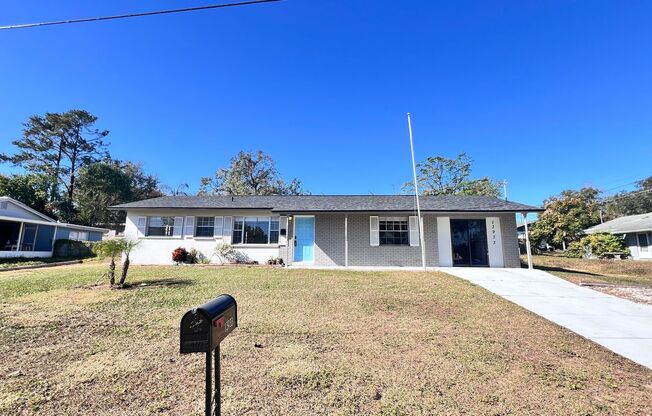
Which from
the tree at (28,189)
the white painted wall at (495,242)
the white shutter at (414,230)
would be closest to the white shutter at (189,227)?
the white shutter at (414,230)

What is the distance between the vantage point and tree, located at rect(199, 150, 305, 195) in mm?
33531

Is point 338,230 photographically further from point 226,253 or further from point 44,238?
point 44,238

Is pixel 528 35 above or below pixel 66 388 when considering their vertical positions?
above

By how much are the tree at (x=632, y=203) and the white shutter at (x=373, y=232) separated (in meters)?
49.9

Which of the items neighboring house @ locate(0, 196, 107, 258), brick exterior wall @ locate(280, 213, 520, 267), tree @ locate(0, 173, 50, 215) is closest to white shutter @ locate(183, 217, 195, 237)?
brick exterior wall @ locate(280, 213, 520, 267)

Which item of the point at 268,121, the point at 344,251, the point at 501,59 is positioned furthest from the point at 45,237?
the point at 501,59

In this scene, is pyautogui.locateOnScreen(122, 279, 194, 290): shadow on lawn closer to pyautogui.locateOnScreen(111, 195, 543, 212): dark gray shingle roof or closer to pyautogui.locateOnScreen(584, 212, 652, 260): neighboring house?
pyautogui.locateOnScreen(111, 195, 543, 212): dark gray shingle roof

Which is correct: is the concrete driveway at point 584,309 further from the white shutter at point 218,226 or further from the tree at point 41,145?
the tree at point 41,145

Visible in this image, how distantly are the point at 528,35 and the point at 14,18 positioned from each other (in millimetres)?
17399

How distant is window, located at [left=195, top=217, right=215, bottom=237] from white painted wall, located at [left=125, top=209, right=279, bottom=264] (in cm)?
22

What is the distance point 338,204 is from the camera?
15.4 meters

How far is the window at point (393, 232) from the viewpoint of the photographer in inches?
568

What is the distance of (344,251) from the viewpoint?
1457 cm

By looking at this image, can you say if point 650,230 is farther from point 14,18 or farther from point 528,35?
point 14,18
